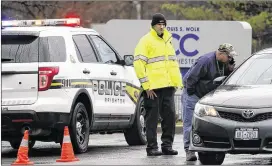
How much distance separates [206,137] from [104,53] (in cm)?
365

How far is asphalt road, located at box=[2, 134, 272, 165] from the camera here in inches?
438

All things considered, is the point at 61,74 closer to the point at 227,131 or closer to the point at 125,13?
the point at 227,131

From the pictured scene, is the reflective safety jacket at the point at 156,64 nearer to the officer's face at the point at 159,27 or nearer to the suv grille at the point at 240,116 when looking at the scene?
the officer's face at the point at 159,27

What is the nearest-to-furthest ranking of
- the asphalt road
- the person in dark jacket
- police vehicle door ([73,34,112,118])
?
the asphalt road
the person in dark jacket
police vehicle door ([73,34,112,118])

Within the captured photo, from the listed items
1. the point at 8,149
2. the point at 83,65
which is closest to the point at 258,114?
the point at 83,65

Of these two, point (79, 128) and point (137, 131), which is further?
point (137, 131)

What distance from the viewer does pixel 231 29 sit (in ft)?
71.9

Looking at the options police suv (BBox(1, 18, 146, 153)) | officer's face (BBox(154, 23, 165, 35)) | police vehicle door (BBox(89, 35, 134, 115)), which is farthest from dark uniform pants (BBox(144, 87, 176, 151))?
police vehicle door (BBox(89, 35, 134, 115))

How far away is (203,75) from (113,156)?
1783 millimetres

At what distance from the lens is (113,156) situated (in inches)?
483

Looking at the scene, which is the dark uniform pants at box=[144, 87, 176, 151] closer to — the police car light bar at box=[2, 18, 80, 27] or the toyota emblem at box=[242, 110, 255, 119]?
the police car light bar at box=[2, 18, 80, 27]

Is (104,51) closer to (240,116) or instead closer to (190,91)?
(190,91)

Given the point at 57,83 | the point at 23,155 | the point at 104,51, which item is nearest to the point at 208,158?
the point at 23,155

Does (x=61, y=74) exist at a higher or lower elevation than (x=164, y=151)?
higher
